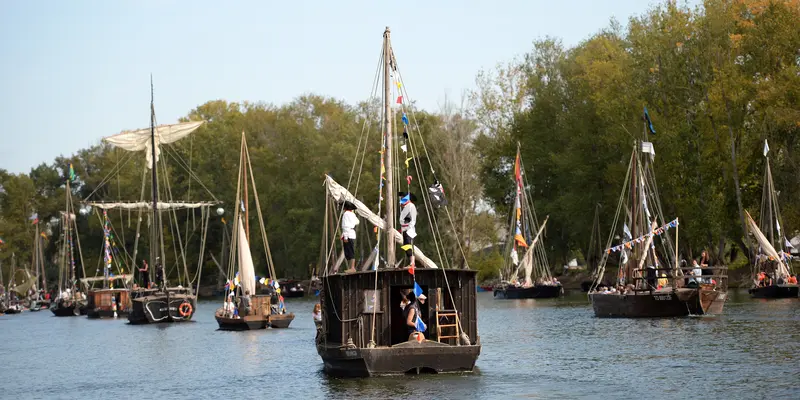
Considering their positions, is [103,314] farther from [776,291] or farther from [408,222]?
[408,222]

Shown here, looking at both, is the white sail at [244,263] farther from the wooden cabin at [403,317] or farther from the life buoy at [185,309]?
the wooden cabin at [403,317]

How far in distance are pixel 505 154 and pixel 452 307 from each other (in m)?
74.5

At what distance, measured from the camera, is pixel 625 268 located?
62469mm

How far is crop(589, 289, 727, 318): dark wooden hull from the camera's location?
54562 millimetres

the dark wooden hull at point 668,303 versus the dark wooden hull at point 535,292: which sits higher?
the dark wooden hull at point 535,292

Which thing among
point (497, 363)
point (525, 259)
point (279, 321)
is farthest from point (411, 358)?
point (525, 259)

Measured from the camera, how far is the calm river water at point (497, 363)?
100 feet

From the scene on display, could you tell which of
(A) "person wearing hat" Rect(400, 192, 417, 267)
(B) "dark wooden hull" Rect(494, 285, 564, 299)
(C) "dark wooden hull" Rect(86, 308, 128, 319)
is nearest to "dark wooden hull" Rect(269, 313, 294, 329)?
(A) "person wearing hat" Rect(400, 192, 417, 267)

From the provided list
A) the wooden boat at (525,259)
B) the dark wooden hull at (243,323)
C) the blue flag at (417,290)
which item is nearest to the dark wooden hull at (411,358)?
the blue flag at (417,290)

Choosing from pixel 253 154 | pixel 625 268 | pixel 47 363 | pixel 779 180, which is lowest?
pixel 47 363

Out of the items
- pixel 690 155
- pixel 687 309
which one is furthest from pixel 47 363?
pixel 690 155

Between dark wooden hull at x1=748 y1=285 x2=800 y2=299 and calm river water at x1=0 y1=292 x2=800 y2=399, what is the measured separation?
366cm

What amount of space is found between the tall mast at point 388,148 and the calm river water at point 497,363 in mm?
3881

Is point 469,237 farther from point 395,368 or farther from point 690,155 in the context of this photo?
point 395,368
